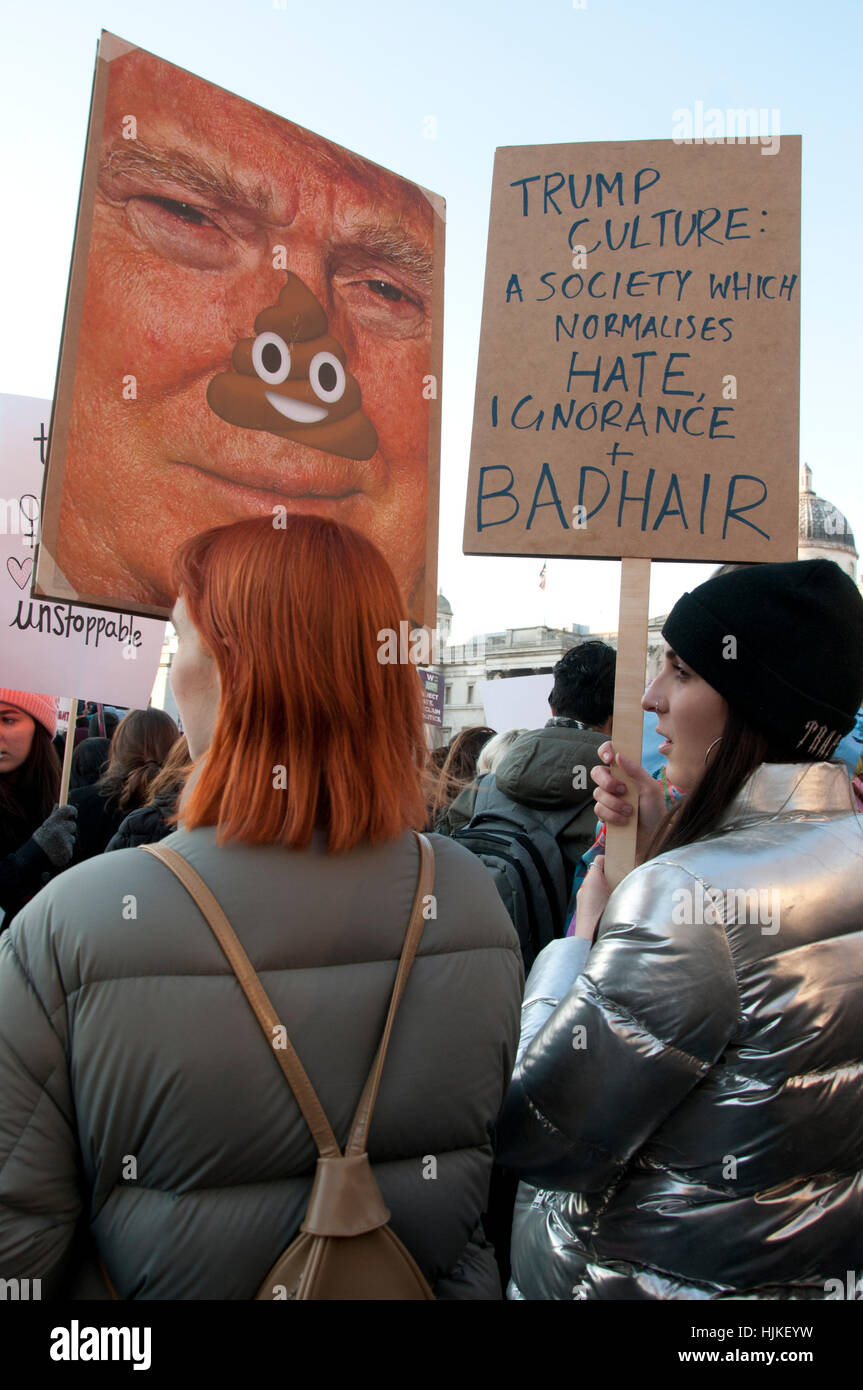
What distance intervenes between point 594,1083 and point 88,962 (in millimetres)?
627

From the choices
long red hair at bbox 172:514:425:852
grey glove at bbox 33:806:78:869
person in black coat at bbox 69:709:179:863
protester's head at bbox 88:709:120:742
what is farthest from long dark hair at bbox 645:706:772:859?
protester's head at bbox 88:709:120:742

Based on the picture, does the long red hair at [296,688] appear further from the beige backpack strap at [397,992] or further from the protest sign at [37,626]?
the protest sign at [37,626]

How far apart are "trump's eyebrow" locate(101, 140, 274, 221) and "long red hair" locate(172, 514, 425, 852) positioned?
102 centimetres

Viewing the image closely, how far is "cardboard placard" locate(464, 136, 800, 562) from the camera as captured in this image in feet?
6.99

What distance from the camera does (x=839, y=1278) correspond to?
1294 mm

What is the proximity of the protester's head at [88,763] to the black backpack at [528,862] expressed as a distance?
8.86 ft

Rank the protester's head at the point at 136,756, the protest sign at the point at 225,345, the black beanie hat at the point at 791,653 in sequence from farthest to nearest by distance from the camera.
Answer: the protester's head at the point at 136,756, the protest sign at the point at 225,345, the black beanie hat at the point at 791,653

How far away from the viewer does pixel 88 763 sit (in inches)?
197

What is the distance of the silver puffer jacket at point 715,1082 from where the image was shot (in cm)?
123

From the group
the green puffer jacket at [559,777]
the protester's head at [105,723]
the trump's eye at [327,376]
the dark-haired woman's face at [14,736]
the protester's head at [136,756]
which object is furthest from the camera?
the protester's head at [105,723]

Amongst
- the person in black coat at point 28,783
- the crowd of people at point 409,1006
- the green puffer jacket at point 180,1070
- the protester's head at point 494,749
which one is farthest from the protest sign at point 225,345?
the person in black coat at point 28,783

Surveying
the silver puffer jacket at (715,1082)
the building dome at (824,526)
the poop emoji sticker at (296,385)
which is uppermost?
the building dome at (824,526)

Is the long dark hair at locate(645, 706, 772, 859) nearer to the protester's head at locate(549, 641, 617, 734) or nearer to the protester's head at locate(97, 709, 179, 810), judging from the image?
the protester's head at locate(549, 641, 617, 734)
